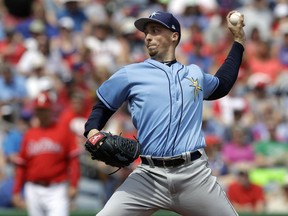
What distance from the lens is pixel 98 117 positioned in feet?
18.7

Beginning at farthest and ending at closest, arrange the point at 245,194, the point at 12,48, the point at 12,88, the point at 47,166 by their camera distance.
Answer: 1. the point at 12,48
2. the point at 12,88
3. the point at 245,194
4. the point at 47,166

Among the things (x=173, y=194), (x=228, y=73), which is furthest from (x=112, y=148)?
(x=228, y=73)

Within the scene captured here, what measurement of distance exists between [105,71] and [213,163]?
2.46 meters

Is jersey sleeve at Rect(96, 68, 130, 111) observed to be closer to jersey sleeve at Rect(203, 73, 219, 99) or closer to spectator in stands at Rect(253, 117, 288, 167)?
jersey sleeve at Rect(203, 73, 219, 99)

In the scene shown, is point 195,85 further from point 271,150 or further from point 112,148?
point 271,150

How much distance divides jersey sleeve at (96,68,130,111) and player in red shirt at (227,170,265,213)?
17.1 feet

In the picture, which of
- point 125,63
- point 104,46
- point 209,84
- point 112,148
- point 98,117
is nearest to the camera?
point 112,148

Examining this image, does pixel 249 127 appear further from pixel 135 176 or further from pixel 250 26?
pixel 135 176

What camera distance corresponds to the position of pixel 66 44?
523 inches

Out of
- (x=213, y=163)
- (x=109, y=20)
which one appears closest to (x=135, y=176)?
(x=213, y=163)

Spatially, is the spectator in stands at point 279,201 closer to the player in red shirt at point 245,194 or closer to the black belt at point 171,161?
the player in red shirt at point 245,194

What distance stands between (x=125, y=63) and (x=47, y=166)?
4.31 meters

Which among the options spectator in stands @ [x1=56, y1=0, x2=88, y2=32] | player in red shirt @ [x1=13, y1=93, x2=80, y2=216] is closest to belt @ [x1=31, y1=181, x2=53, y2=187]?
player in red shirt @ [x1=13, y1=93, x2=80, y2=216]

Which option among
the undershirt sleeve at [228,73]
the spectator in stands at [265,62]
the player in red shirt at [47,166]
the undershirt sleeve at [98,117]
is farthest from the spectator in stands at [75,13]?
the undershirt sleeve at [98,117]
